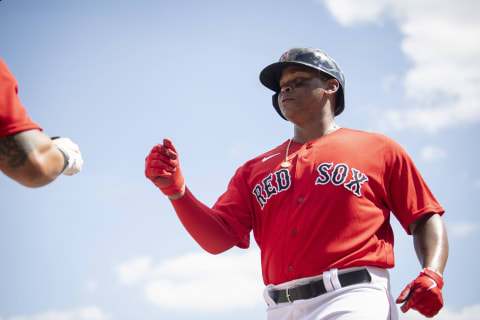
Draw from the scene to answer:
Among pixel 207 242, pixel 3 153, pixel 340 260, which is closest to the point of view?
pixel 3 153

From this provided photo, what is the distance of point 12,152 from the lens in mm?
3525

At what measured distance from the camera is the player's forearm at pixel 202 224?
559cm

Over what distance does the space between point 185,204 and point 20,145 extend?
226 centimetres

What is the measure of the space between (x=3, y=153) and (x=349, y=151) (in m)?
3.12

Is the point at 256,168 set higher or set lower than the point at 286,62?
lower

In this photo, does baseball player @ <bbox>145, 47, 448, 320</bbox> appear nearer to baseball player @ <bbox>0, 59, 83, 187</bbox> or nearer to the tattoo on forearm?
baseball player @ <bbox>0, 59, 83, 187</bbox>

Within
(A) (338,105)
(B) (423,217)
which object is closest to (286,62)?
(A) (338,105)

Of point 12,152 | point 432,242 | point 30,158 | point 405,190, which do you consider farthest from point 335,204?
point 12,152

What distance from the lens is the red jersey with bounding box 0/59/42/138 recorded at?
11.4 ft

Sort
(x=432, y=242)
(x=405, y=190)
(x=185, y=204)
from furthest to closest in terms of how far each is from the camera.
A: (x=185, y=204)
(x=405, y=190)
(x=432, y=242)

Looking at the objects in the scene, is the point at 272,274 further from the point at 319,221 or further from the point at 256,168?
the point at 256,168

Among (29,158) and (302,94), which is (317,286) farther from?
(29,158)

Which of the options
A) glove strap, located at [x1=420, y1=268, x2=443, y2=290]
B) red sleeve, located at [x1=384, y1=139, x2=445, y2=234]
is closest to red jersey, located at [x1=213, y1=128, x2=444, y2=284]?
red sleeve, located at [x1=384, y1=139, x2=445, y2=234]

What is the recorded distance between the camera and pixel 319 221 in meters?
5.08
